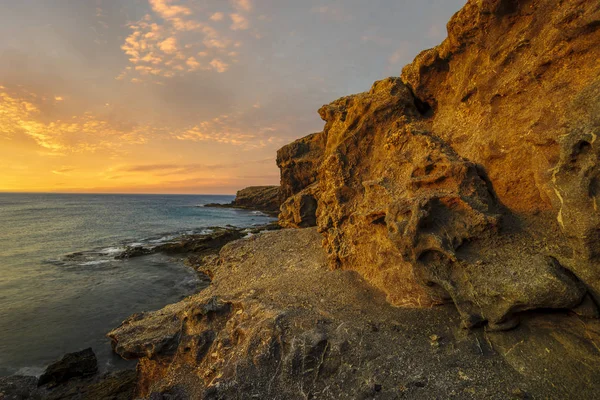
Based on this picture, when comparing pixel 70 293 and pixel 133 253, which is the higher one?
pixel 133 253

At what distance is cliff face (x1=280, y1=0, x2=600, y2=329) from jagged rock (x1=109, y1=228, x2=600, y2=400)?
99cm

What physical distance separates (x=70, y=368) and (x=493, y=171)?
18126 millimetres

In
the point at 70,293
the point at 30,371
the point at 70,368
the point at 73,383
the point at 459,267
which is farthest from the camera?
the point at 70,293

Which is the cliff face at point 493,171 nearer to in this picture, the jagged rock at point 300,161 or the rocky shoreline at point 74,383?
the rocky shoreline at point 74,383

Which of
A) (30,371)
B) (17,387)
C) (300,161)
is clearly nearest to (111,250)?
(30,371)

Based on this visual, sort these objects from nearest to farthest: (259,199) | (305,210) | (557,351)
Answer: (557,351), (305,210), (259,199)

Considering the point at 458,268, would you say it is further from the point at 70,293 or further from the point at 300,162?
the point at 300,162

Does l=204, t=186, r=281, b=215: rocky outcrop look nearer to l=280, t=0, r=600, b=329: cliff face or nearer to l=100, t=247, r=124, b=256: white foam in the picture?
l=100, t=247, r=124, b=256: white foam

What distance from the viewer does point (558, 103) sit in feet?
25.4

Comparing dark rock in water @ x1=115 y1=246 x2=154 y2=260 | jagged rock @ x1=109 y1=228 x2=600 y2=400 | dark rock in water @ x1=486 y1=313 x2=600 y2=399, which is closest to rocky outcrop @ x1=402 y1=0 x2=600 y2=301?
dark rock in water @ x1=486 y1=313 x2=600 y2=399

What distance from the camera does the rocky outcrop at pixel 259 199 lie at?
87981 mm

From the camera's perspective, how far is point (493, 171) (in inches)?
365

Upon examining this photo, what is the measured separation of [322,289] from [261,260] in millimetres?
7030

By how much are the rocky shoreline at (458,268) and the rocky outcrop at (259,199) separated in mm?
71552
